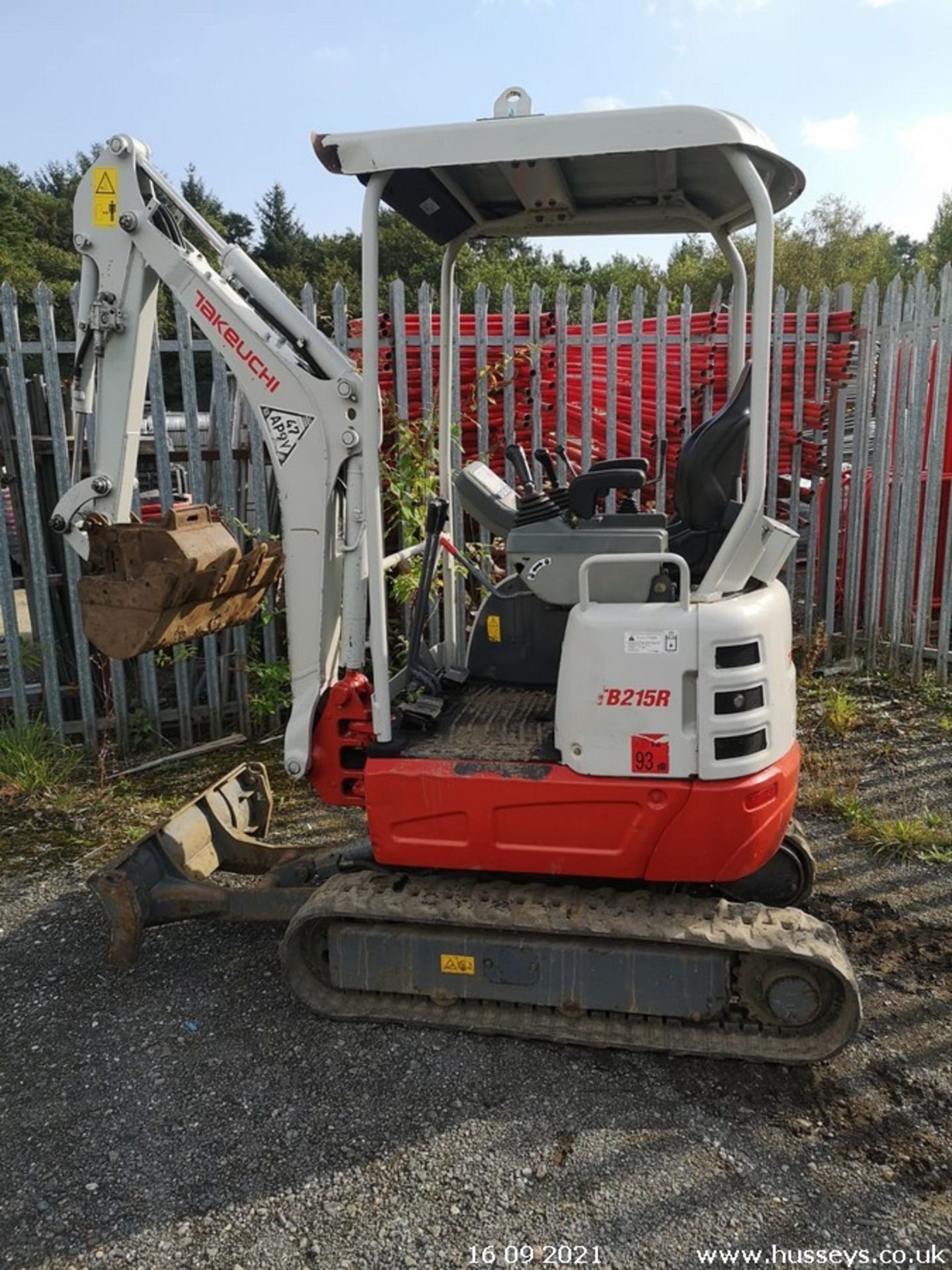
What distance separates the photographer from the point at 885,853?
470 centimetres

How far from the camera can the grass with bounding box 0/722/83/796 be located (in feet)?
18.2

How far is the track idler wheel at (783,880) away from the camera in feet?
13.1

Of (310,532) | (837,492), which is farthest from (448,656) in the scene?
(837,492)

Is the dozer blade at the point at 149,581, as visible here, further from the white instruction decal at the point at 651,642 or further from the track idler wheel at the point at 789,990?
the track idler wheel at the point at 789,990

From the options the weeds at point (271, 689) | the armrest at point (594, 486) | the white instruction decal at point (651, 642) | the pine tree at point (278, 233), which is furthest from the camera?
the pine tree at point (278, 233)

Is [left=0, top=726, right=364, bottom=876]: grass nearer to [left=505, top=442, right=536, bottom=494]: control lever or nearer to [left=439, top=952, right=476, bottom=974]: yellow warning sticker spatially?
[left=439, top=952, right=476, bottom=974]: yellow warning sticker

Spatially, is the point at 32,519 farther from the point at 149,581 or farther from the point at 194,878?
the point at 194,878

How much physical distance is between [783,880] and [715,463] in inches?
74.1

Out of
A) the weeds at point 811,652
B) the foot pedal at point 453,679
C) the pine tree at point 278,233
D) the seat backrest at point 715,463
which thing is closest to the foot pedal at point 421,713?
the foot pedal at point 453,679

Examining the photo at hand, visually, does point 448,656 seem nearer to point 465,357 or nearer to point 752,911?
point 752,911

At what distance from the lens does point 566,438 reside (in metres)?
6.95

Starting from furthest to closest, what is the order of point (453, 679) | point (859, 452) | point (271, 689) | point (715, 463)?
point (859, 452), point (271, 689), point (453, 679), point (715, 463)

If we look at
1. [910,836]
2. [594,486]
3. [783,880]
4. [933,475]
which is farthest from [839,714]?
[594,486]

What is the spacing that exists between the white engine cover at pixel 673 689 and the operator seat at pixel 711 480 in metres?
0.40
